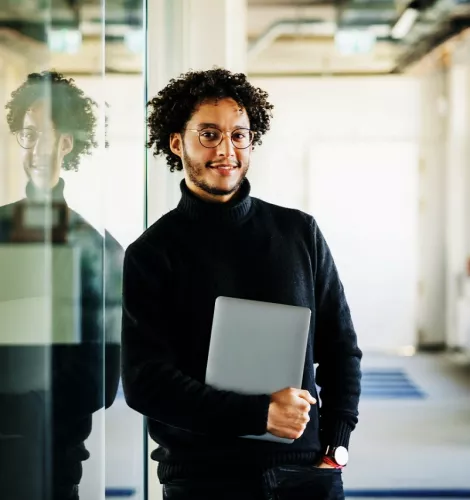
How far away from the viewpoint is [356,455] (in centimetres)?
380

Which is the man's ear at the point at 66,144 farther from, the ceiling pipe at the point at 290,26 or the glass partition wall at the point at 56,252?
the ceiling pipe at the point at 290,26

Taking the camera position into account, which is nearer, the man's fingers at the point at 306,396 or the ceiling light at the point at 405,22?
the man's fingers at the point at 306,396

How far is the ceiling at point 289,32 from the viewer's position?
3.85ft

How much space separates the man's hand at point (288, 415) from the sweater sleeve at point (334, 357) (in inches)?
6.7

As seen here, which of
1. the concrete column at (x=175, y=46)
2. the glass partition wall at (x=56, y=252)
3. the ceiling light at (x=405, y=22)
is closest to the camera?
the glass partition wall at (x=56, y=252)

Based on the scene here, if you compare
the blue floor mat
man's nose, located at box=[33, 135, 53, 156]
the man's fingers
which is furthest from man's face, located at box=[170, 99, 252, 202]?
the blue floor mat

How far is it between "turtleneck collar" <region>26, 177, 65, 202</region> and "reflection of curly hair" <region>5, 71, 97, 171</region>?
0.04 metres

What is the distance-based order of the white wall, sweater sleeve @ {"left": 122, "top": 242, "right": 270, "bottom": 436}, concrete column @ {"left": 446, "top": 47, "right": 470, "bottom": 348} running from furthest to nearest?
the white wall, concrete column @ {"left": 446, "top": 47, "right": 470, "bottom": 348}, sweater sleeve @ {"left": 122, "top": 242, "right": 270, "bottom": 436}

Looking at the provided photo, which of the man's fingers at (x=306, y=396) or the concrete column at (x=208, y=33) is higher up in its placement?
the concrete column at (x=208, y=33)

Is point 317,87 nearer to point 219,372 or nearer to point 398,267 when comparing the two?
point 398,267

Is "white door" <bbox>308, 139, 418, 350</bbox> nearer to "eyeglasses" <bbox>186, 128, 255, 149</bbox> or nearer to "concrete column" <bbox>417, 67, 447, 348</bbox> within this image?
"concrete column" <bbox>417, 67, 447, 348</bbox>

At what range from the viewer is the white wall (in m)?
7.40

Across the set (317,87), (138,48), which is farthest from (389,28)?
(138,48)

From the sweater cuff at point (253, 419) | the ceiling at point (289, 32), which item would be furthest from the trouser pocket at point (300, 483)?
the ceiling at point (289, 32)
